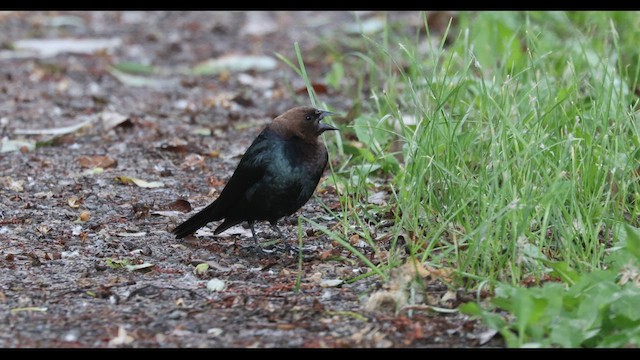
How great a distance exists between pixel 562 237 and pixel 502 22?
328 cm

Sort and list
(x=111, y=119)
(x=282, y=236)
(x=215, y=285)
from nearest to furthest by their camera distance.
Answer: (x=215, y=285), (x=282, y=236), (x=111, y=119)

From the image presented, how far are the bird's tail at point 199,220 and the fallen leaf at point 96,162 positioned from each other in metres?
1.38

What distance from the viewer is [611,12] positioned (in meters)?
6.93

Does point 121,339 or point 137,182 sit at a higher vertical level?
point 121,339

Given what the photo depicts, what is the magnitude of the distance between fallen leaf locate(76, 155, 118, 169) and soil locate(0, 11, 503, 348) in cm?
1

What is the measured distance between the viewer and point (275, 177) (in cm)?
446

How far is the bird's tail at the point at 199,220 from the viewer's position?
450cm

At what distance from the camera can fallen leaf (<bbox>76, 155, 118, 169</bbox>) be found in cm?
577

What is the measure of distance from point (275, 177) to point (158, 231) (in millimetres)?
631

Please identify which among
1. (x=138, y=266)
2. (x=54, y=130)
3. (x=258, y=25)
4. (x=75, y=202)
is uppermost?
(x=138, y=266)

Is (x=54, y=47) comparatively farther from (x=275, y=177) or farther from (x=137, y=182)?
(x=275, y=177)

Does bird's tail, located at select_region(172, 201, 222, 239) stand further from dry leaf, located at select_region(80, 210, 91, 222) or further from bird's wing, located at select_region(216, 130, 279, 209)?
dry leaf, located at select_region(80, 210, 91, 222)

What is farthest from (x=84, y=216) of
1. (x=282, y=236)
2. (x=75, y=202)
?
(x=282, y=236)

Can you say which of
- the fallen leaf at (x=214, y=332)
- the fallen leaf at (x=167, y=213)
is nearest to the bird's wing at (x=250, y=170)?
the fallen leaf at (x=167, y=213)
